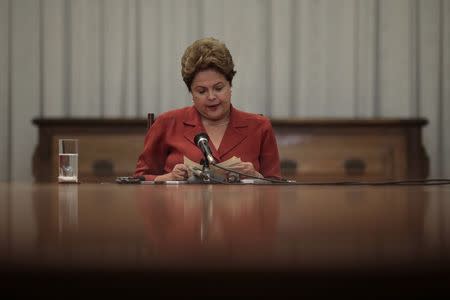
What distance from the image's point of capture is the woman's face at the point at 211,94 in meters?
2.51

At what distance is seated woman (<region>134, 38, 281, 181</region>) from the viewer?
2.49m

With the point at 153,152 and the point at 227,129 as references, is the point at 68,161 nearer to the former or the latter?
the point at 153,152

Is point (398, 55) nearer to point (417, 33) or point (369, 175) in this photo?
point (417, 33)

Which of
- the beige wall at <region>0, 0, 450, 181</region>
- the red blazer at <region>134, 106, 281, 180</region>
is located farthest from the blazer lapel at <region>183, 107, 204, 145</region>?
the beige wall at <region>0, 0, 450, 181</region>

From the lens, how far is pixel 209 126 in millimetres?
2561

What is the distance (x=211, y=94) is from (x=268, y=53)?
6.74ft

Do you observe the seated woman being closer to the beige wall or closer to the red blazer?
the red blazer

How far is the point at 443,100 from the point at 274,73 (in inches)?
51.0

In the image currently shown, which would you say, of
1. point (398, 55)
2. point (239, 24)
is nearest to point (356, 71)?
point (398, 55)

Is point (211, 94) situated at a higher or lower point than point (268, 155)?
higher

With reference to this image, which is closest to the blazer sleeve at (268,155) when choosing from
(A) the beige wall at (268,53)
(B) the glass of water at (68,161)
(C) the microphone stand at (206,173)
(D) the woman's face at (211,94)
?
(D) the woman's face at (211,94)

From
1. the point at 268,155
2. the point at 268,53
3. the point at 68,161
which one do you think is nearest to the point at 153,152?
the point at 268,155

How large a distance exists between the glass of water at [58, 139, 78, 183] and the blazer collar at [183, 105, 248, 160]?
65 cm

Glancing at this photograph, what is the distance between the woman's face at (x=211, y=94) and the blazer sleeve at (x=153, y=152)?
0.19 meters
